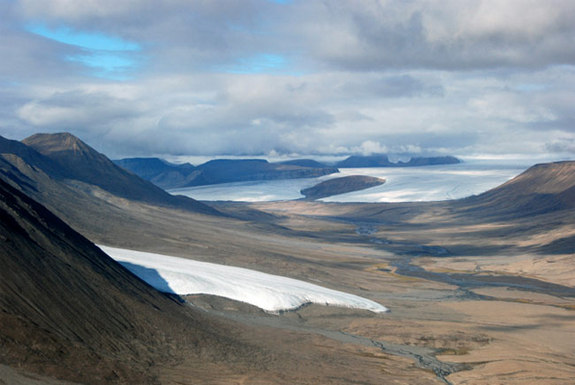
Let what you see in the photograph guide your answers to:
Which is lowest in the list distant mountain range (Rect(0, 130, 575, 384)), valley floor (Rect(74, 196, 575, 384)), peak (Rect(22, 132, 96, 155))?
valley floor (Rect(74, 196, 575, 384))

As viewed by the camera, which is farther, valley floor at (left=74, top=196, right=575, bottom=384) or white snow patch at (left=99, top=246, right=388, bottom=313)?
white snow patch at (left=99, top=246, right=388, bottom=313)

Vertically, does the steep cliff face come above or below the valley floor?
above

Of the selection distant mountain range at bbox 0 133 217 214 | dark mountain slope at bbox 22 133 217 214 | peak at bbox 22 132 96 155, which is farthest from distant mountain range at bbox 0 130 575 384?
peak at bbox 22 132 96 155

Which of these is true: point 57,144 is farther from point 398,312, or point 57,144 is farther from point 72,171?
point 398,312

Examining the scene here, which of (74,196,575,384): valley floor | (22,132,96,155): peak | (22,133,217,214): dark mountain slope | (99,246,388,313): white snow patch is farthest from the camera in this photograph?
(22,132,96,155): peak

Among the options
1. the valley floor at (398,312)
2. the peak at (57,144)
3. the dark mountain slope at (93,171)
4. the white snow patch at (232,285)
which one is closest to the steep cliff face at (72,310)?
Result: the valley floor at (398,312)

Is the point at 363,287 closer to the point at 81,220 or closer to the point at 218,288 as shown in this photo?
the point at 218,288

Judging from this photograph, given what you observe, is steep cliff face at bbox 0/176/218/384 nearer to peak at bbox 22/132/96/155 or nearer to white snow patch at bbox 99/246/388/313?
white snow patch at bbox 99/246/388/313
